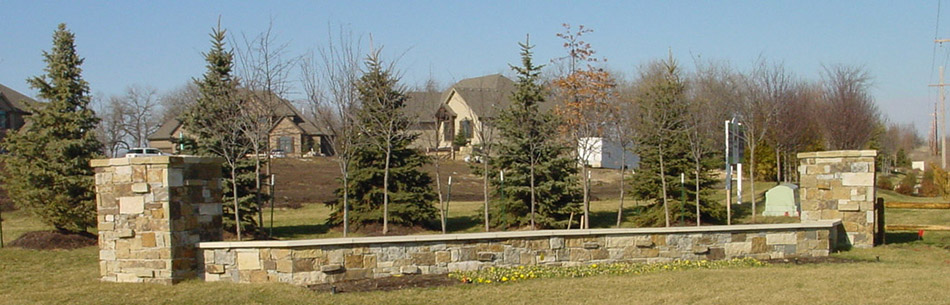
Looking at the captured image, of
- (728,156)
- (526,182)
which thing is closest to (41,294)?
(526,182)

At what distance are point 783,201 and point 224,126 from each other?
46.5ft

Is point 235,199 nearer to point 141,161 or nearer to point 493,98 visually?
point 141,161

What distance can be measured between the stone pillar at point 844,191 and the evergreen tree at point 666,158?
6.51 meters

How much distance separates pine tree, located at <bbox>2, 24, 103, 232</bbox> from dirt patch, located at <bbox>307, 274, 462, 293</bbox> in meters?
9.09

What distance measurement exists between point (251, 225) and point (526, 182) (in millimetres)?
6767

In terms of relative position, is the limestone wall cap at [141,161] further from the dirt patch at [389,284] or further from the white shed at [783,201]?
the white shed at [783,201]

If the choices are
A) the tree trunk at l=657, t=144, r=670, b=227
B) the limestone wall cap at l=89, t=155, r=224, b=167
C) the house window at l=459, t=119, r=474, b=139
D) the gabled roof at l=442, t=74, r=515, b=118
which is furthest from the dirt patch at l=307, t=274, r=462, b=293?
the house window at l=459, t=119, r=474, b=139

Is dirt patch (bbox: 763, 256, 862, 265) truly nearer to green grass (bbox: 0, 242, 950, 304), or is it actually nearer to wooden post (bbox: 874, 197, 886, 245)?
green grass (bbox: 0, 242, 950, 304)

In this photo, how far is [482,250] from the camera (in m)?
9.99

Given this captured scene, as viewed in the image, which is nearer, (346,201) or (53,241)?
(53,241)

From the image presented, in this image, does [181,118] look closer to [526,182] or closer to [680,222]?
[526,182]

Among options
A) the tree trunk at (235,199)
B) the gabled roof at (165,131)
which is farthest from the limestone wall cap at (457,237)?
the gabled roof at (165,131)

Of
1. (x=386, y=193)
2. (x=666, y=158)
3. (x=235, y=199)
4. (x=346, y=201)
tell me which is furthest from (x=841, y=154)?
(x=235, y=199)

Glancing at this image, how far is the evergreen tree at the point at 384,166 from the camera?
18.7 m
